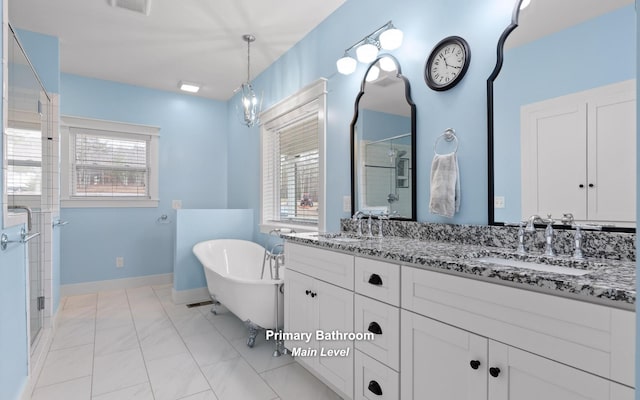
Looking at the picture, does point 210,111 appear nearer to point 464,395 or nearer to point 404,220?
point 404,220

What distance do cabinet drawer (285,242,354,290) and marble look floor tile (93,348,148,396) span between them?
119 centimetres

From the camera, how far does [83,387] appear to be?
2008 mm

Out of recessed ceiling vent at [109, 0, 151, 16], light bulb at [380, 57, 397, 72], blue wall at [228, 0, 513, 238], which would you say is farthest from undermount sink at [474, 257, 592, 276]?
recessed ceiling vent at [109, 0, 151, 16]

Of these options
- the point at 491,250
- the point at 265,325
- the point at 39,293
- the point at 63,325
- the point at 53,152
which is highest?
the point at 53,152

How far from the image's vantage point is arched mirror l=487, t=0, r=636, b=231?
120cm

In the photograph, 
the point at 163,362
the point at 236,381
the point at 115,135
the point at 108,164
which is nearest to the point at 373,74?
the point at 236,381

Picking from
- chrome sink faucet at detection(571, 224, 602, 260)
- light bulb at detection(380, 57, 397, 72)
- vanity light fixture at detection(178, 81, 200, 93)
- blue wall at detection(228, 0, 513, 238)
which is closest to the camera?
chrome sink faucet at detection(571, 224, 602, 260)

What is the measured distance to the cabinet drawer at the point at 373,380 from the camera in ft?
4.67

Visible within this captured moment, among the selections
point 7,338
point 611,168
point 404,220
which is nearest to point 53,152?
point 7,338

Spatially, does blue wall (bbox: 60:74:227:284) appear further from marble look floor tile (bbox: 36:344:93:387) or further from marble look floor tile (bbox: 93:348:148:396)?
marble look floor tile (bbox: 93:348:148:396)

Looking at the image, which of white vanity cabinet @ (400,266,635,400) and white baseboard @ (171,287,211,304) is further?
white baseboard @ (171,287,211,304)

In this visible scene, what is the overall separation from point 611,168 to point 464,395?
0.98m

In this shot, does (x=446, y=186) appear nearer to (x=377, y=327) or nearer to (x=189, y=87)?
(x=377, y=327)

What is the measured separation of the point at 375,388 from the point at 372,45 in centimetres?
201
